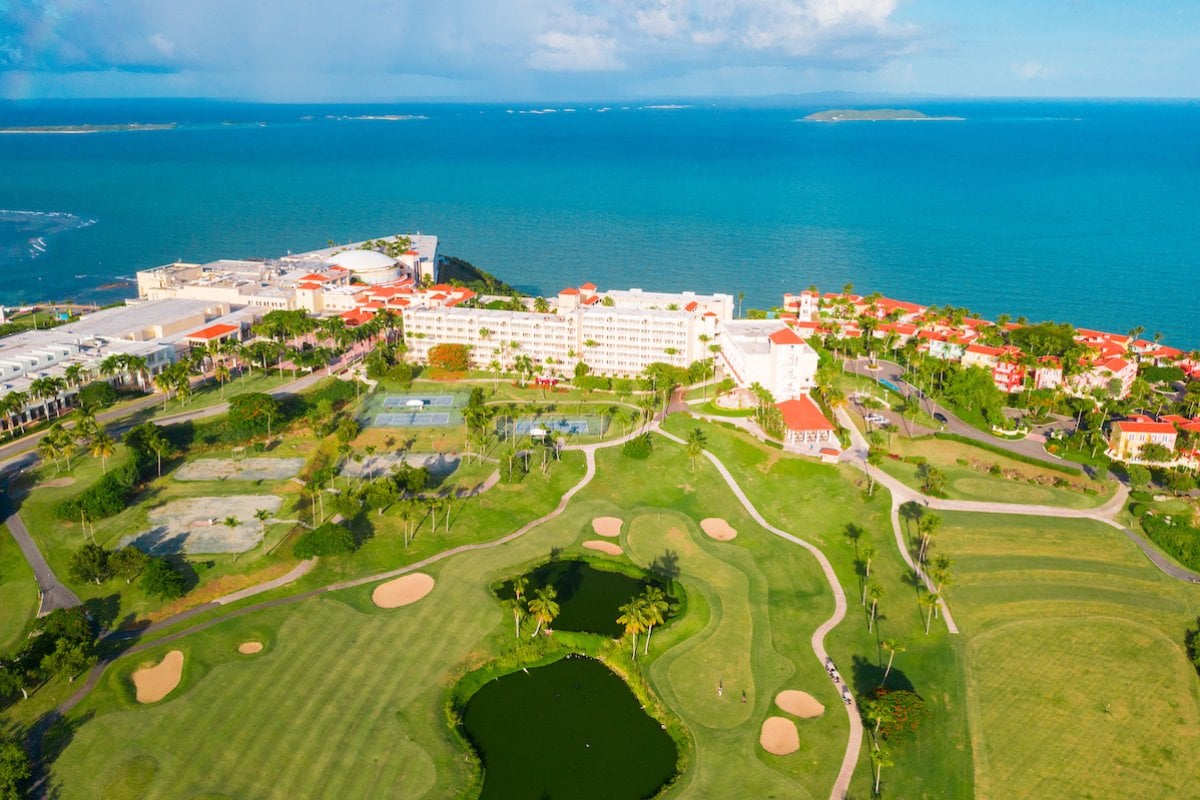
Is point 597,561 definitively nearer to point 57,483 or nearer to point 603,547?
point 603,547

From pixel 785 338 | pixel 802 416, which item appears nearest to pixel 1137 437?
pixel 802 416

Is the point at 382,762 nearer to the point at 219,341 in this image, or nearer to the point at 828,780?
the point at 828,780

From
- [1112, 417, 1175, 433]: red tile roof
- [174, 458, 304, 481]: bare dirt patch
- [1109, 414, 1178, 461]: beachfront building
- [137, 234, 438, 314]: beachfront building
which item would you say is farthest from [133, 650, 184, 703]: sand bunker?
[1112, 417, 1175, 433]: red tile roof

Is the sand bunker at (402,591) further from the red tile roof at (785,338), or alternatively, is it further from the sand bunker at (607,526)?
the red tile roof at (785,338)

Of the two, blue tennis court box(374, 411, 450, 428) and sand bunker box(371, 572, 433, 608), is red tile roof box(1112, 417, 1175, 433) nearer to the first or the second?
sand bunker box(371, 572, 433, 608)

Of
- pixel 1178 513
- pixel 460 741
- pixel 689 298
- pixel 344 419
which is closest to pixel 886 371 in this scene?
pixel 689 298

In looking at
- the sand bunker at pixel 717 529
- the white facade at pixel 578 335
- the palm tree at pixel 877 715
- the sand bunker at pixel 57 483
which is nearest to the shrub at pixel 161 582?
the sand bunker at pixel 57 483
